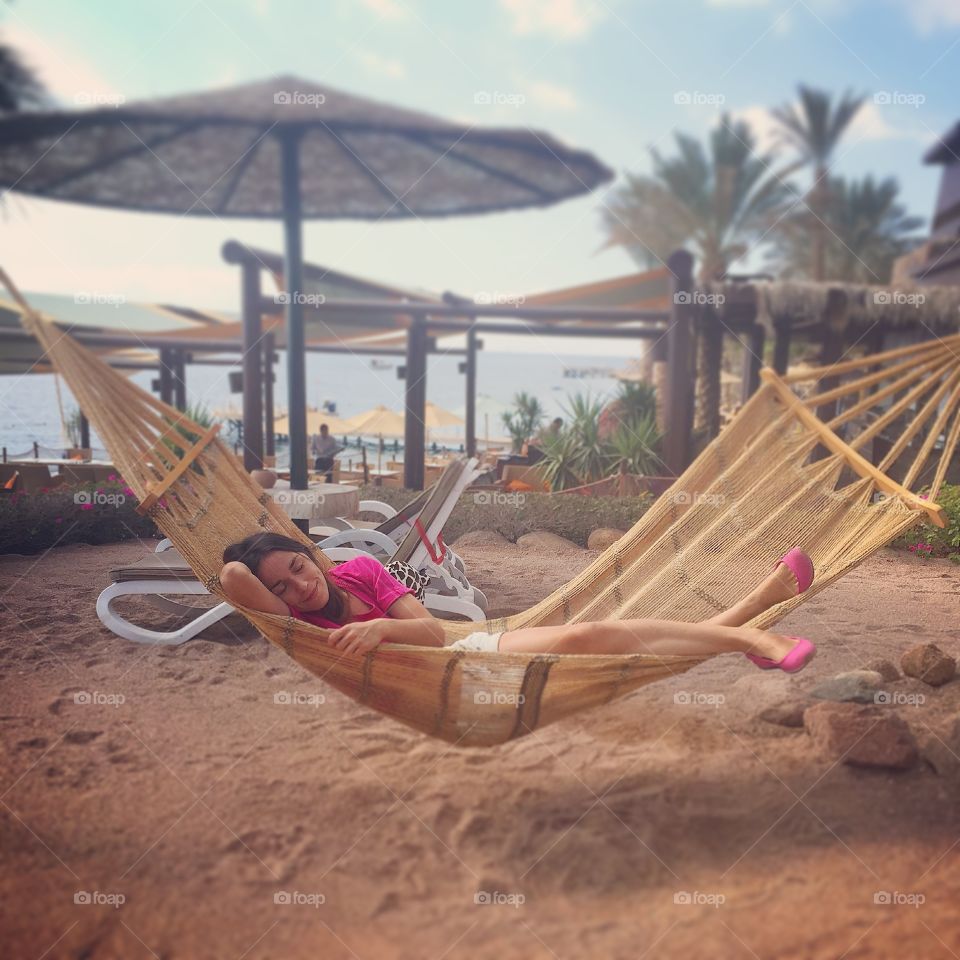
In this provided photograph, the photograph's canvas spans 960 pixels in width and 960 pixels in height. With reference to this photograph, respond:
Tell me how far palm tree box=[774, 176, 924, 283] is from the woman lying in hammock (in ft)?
49.8

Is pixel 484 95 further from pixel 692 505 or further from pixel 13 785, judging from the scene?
pixel 13 785

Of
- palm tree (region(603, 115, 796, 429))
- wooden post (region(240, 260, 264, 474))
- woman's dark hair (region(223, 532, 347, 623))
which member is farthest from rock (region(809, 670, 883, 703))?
palm tree (region(603, 115, 796, 429))

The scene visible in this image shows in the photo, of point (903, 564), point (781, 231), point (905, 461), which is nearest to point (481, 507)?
point (903, 564)

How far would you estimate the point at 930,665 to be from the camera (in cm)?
216

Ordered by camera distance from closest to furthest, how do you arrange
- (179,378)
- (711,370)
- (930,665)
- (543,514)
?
(930,665)
(543,514)
(179,378)
(711,370)

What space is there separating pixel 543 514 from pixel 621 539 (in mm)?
2413

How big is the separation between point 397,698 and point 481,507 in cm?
318
